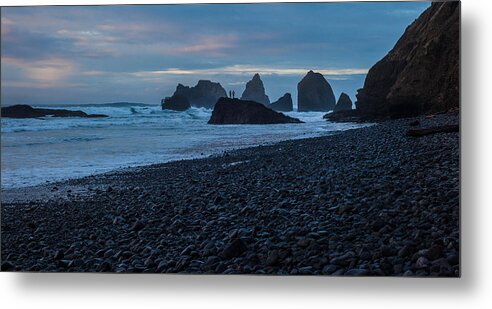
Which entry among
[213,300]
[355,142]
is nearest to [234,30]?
[355,142]

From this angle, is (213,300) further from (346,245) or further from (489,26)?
(489,26)

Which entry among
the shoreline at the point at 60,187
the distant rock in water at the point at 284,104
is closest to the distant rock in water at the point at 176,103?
the shoreline at the point at 60,187

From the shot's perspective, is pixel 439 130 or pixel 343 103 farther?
pixel 343 103

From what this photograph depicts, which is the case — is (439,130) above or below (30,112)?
below

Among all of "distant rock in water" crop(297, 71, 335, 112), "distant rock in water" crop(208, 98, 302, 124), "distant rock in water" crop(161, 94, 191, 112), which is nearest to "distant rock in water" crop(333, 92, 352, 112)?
"distant rock in water" crop(297, 71, 335, 112)

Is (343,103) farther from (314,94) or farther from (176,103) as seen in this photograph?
(176,103)

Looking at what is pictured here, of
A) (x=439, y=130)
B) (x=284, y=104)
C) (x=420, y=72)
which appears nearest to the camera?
(x=439, y=130)

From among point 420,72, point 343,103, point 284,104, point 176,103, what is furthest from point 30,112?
point 420,72

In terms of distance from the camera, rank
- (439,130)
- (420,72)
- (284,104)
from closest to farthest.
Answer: (439,130), (420,72), (284,104)
